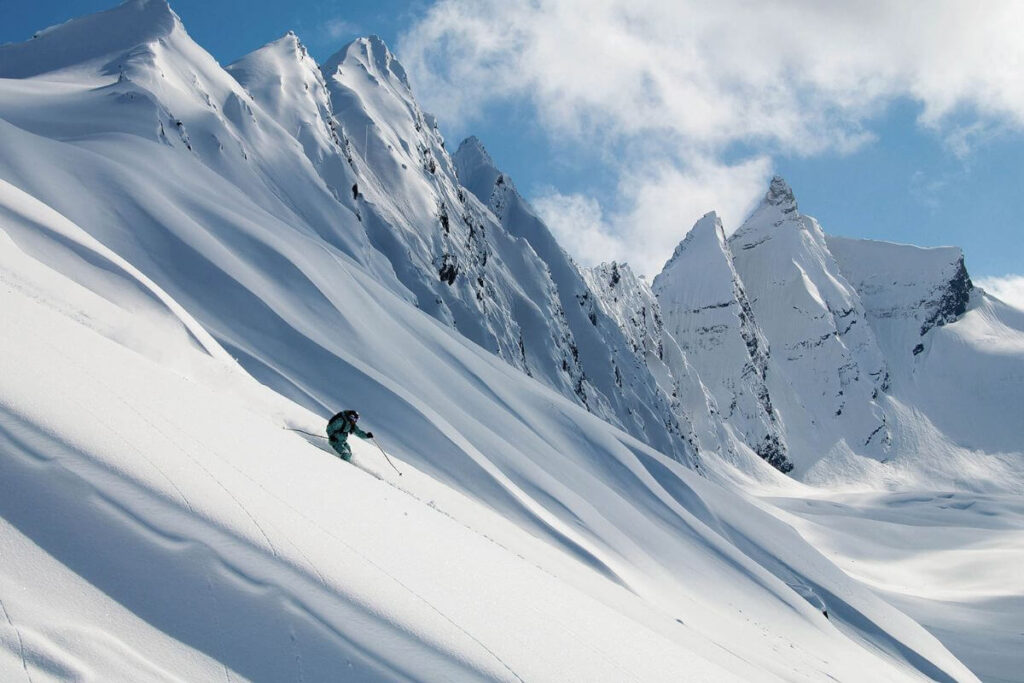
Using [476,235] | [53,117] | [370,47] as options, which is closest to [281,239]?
[53,117]

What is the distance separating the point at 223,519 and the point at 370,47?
227 feet

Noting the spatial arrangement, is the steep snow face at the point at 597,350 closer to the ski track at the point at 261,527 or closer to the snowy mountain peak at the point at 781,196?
the ski track at the point at 261,527

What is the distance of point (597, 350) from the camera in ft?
242

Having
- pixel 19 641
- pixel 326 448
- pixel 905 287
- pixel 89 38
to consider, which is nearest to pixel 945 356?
pixel 905 287

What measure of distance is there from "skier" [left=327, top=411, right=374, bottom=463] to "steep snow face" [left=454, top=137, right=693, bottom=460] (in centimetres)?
5407

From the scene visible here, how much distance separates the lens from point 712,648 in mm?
13078

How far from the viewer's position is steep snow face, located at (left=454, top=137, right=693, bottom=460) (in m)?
71.0

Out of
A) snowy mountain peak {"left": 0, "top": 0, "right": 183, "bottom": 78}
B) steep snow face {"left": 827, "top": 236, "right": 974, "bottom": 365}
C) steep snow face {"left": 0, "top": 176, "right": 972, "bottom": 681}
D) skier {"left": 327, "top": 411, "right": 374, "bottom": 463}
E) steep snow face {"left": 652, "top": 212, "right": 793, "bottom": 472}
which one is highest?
steep snow face {"left": 827, "top": 236, "right": 974, "bottom": 365}

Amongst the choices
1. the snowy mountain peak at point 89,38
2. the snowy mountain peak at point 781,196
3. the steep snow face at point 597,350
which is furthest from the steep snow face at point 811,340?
the snowy mountain peak at point 89,38

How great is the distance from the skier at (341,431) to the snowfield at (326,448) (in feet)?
1.40

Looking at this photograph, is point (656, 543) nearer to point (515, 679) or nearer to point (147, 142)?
point (515, 679)

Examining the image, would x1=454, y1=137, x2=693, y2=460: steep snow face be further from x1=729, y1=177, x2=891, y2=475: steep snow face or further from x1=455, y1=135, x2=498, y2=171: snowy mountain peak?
x1=729, y1=177, x2=891, y2=475: steep snow face

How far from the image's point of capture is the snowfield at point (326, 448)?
4422mm

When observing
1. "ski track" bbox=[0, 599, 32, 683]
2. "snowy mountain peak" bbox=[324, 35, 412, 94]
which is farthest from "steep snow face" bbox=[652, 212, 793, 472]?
"ski track" bbox=[0, 599, 32, 683]
